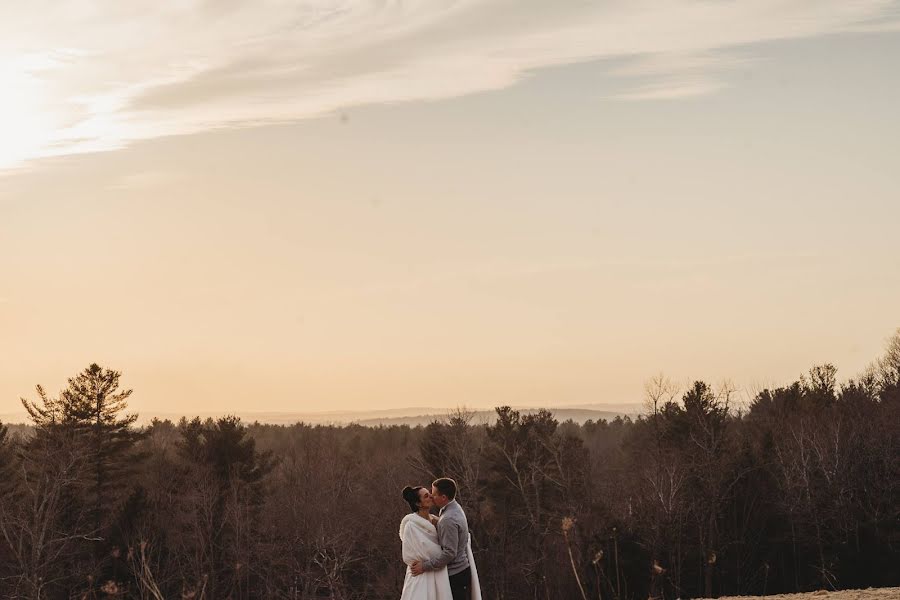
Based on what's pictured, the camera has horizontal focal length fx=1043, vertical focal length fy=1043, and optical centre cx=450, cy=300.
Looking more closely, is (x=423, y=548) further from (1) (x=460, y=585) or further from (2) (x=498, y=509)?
(2) (x=498, y=509)

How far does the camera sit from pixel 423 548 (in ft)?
38.0

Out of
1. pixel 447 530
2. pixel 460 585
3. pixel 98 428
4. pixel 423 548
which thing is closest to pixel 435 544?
pixel 423 548

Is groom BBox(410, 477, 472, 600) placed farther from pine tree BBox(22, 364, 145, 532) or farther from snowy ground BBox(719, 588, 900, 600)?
pine tree BBox(22, 364, 145, 532)

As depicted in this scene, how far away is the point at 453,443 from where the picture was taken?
60.2 m

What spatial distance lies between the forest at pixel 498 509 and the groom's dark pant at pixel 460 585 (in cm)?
3218

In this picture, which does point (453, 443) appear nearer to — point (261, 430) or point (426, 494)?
point (426, 494)

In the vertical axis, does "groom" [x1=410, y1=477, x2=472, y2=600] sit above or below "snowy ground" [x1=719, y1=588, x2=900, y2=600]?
above

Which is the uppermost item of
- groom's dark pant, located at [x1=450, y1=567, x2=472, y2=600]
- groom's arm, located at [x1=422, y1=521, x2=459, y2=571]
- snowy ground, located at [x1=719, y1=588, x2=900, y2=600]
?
groom's arm, located at [x1=422, y1=521, x2=459, y2=571]

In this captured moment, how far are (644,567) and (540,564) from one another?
30.1ft

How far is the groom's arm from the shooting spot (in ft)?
37.4

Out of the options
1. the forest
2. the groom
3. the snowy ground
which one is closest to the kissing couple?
the groom

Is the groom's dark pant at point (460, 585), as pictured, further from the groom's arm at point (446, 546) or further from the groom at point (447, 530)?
the groom's arm at point (446, 546)

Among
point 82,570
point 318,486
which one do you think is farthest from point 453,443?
point 82,570

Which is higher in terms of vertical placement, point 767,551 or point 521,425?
point 521,425
